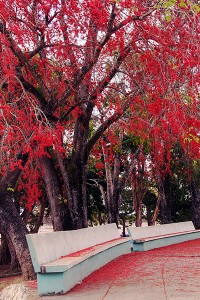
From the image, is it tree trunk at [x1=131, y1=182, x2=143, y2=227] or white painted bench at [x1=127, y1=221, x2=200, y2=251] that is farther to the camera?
tree trunk at [x1=131, y1=182, x2=143, y2=227]

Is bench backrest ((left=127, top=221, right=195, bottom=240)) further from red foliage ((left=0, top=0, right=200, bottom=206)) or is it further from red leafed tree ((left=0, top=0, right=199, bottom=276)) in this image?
red foliage ((left=0, top=0, right=200, bottom=206))

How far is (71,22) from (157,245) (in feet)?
25.4

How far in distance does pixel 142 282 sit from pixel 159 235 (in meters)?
9.64

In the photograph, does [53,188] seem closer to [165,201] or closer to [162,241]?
[162,241]

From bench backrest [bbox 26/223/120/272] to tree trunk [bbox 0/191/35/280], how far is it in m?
1.87

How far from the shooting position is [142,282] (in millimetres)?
8758

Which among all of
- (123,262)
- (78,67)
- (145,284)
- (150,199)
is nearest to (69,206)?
(123,262)

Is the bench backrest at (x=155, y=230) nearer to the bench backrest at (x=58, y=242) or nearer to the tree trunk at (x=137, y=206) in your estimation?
the bench backrest at (x=58, y=242)

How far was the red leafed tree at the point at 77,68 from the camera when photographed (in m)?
12.8

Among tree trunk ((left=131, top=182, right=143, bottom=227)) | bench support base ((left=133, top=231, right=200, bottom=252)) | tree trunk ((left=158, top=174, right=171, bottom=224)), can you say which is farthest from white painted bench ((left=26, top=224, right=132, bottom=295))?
tree trunk ((left=131, top=182, right=143, bottom=227))

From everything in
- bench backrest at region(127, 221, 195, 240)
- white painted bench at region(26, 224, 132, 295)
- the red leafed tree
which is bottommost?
white painted bench at region(26, 224, 132, 295)

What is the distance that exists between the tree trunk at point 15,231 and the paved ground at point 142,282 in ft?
7.23

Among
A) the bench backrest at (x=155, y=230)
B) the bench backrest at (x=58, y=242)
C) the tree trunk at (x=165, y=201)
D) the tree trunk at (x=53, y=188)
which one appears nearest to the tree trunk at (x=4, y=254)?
the tree trunk at (x=165, y=201)

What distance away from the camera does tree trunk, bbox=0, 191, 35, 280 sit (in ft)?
42.9
